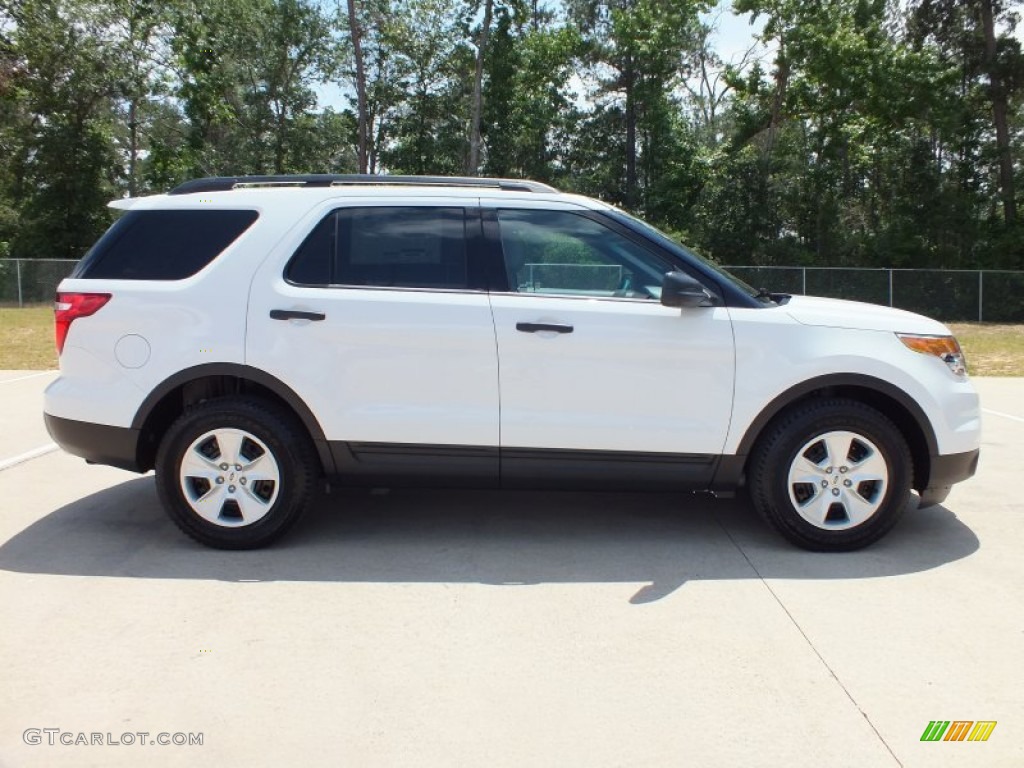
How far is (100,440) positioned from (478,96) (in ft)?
103

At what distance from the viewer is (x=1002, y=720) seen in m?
3.23

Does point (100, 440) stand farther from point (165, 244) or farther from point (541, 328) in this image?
point (541, 328)

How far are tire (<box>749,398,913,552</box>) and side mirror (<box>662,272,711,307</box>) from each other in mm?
818

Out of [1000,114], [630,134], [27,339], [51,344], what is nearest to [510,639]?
[51,344]

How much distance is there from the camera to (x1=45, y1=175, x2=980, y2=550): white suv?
15.8 ft

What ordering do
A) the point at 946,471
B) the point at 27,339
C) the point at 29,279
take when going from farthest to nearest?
1. the point at 29,279
2. the point at 27,339
3. the point at 946,471

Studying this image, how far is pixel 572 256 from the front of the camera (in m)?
5.06

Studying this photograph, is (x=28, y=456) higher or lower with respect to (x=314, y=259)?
lower

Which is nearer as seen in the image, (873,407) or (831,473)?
(831,473)

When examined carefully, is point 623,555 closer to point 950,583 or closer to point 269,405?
point 950,583

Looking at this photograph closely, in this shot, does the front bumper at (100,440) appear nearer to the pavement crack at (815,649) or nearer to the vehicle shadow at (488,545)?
the vehicle shadow at (488,545)

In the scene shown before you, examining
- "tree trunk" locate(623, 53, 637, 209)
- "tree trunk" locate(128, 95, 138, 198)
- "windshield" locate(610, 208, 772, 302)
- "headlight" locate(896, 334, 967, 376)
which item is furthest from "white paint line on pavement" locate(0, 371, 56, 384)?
"tree trunk" locate(128, 95, 138, 198)

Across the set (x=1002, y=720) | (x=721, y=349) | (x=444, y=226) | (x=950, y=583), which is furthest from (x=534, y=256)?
(x=1002, y=720)

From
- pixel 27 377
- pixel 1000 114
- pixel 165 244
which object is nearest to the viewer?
pixel 165 244
